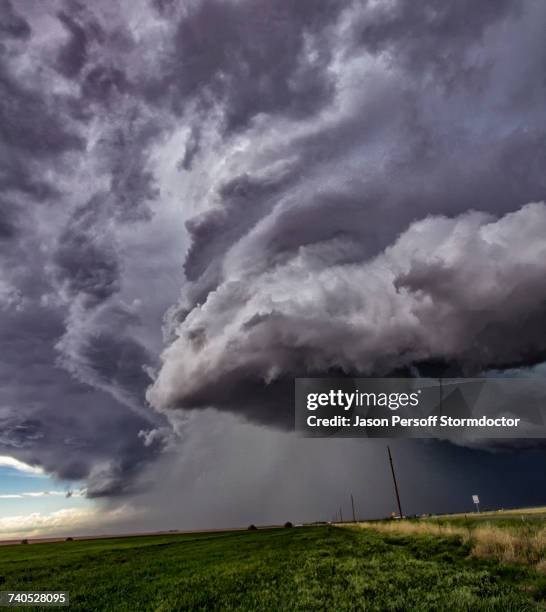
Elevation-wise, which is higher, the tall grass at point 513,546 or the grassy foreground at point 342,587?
the tall grass at point 513,546

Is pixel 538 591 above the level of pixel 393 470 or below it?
below

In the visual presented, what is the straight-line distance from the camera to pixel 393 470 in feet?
252

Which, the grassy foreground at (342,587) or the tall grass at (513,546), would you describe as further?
the tall grass at (513,546)

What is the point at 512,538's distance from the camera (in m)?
17.6

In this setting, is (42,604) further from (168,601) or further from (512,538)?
(512,538)

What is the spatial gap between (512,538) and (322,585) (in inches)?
375

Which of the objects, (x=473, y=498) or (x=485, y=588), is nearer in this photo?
(x=485, y=588)

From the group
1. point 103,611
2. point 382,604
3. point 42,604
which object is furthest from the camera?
point 42,604

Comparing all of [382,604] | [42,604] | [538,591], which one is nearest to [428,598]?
[382,604]

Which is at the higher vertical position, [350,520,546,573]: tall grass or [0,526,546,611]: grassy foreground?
[350,520,546,573]: tall grass

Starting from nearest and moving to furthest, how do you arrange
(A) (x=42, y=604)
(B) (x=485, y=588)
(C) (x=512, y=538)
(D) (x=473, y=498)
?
(B) (x=485, y=588)
(A) (x=42, y=604)
(C) (x=512, y=538)
(D) (x=473, y=498)

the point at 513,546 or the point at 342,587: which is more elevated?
the point at 513,546

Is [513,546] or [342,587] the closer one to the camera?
[342,587]

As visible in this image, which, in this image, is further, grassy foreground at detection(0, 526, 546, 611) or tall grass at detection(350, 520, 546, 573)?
tall grass at detection(350, 520, 546, 573)
